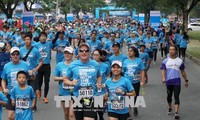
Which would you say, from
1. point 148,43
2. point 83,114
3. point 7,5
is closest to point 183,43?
point 148,43

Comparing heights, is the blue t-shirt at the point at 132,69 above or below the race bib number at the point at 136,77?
above

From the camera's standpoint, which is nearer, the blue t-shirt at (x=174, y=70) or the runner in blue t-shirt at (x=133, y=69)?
the runner in blue t-shirt at (x=133, y=69)

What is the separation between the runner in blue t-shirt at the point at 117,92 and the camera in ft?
23.2

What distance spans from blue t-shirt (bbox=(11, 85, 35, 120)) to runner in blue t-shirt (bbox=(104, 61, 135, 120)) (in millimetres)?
1259

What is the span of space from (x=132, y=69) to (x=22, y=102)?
2911 millimetres

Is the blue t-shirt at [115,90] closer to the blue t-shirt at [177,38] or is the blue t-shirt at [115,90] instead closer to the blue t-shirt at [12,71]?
the blue t-shirt at [12,71]

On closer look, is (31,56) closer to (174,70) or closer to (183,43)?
(174,70)

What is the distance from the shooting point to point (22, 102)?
7344mm

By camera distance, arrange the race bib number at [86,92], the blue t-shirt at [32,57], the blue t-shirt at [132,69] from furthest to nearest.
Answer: the blue t-shirt at [32,57] → the blue t-shirt at [132,69] → the race bib number at [86,92]

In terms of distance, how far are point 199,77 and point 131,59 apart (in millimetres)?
7973

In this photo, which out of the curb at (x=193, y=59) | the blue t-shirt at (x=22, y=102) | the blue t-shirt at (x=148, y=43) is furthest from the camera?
the curb at (x=193, y=59)

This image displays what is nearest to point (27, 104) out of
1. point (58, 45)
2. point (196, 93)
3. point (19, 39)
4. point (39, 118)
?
point (39, 118)

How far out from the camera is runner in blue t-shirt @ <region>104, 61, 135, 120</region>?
23.2ft

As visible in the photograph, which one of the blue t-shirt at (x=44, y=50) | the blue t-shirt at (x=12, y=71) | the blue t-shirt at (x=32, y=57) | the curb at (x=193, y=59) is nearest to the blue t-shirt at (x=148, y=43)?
the curb at (x=193, y=59)
